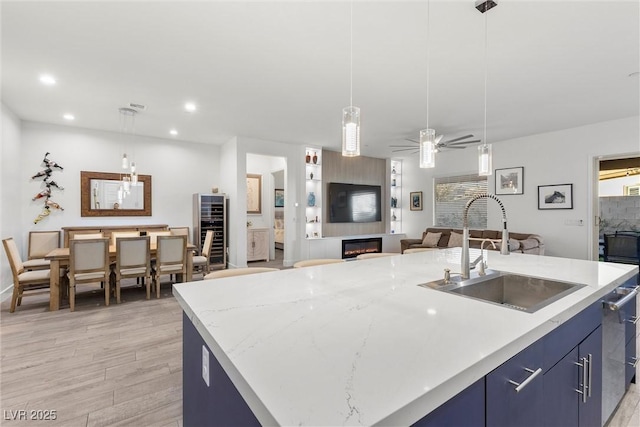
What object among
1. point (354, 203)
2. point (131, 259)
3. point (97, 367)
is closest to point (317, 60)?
point (97, 367)

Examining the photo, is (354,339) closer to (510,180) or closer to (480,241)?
(480,241)

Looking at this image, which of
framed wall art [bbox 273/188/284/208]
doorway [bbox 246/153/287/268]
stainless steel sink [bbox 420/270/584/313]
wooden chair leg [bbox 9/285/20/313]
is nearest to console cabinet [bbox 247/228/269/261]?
doorway [bbox 246/153/287/268]

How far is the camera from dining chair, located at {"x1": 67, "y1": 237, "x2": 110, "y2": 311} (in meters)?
3.59

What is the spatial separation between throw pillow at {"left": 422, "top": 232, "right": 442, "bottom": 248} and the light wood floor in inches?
182

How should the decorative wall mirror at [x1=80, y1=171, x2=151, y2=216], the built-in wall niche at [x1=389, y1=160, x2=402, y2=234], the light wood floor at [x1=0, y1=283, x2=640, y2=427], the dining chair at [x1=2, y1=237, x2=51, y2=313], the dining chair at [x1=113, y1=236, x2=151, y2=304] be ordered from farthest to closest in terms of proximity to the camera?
the built-in wall niche at [x1=389, y1=160, x2=402, y2=234], the decorative wall mirror at [x1=80, y1=171, x2=151, y2=216], the dining chair at [x1=113, y1=236, x2=151, y2=304], the dining chair at [x1=2, y1=237, x2=51, y2=313], the light wood floor at [x1=0, y1=283, x2=640, y2=427]

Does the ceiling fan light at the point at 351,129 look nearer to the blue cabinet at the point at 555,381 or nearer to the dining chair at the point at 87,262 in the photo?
the blue cabinet at the point at 555,381

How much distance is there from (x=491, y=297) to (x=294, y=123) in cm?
416

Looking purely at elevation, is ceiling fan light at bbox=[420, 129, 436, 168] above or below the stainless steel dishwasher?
above

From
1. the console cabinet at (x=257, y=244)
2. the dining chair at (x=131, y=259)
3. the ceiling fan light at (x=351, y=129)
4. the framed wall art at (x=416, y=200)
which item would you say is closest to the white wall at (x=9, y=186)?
the dining chair at (x=131, y=259)

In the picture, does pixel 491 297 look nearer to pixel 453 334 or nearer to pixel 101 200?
pixel 453 334

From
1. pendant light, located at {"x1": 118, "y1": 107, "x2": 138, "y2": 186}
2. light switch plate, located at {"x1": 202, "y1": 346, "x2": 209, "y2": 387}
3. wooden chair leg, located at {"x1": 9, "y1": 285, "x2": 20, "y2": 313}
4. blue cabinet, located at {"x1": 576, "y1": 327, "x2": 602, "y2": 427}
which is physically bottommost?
wooden chair leg, located at {"x1": 9, "y1": 285, "x2": 20, "y2": 313}

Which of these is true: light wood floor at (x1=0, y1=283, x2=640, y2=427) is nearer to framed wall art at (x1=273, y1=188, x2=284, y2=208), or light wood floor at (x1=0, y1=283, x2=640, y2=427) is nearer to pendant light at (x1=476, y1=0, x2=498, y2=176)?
pendant light at (x1=476, y1=0, x2=498, y2=176)

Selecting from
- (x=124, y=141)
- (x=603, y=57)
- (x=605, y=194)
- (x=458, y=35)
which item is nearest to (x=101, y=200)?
(x=124, y=141)

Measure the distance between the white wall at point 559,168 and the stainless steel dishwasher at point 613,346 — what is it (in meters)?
4.36
